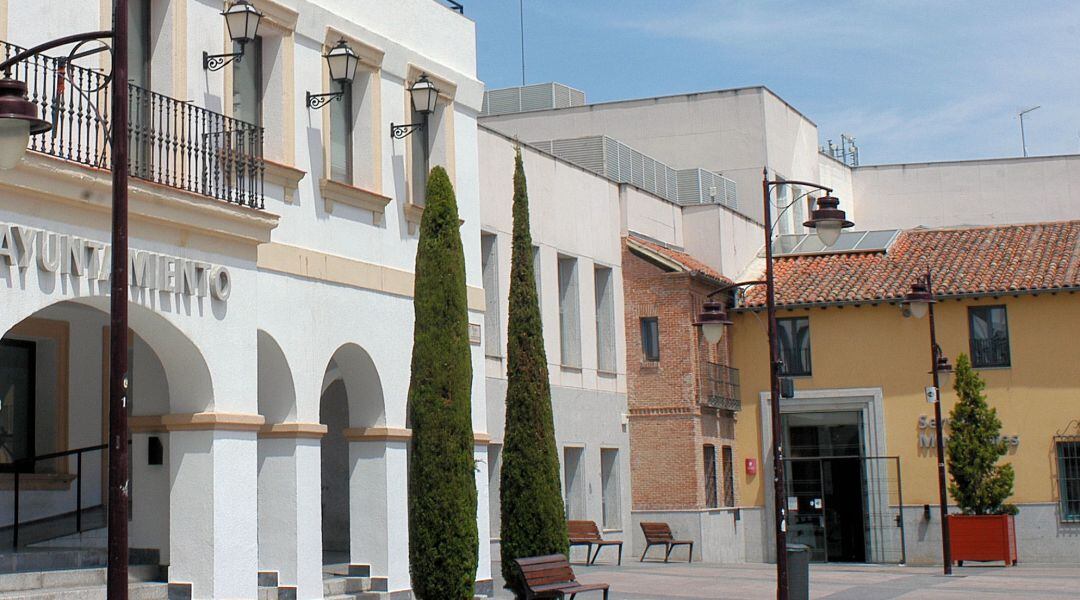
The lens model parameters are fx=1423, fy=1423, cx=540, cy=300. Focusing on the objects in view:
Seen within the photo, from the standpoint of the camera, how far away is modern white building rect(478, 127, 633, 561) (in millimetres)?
27047

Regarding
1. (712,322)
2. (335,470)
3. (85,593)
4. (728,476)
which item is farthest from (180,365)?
(728,476)

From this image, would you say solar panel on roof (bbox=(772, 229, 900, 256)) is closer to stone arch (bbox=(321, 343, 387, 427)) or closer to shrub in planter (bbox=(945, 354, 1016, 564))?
shrub in planter (bbox=(945, 354, 1016, 564))

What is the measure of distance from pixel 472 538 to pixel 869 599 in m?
9.10

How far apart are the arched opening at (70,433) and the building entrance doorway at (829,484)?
22.6 metres

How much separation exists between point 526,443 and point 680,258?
15989mm

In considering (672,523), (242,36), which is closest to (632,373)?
(672,523)

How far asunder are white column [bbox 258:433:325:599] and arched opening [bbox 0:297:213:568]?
1.70 metres

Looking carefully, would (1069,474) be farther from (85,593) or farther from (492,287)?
(85,593)

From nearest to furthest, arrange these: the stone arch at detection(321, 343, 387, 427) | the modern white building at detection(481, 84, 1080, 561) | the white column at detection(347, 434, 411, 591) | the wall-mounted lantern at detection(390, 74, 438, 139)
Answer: the white column at detection(347, 434, 411, 591), the stone arch at detection(321, 343, 387, 427), the wall-mounted lantern at detection(390, 74, 438, 139), the modern white building at detection(481, 84, 1080, 561)

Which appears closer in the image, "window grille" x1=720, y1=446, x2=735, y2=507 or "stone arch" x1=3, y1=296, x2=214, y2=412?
"stone arch" x1=3, y1=296, x2=214, y2=412

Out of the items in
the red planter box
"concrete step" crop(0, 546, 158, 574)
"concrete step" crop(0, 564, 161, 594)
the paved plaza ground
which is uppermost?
"concrete step" crop(0, 546, 158, 574)

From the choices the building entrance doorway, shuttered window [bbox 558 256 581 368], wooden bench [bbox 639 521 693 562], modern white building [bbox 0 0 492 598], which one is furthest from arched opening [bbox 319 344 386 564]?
the building entrance doorway

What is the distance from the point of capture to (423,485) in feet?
57.2

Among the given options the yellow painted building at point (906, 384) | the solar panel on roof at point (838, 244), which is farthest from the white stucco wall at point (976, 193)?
the yellow painted building at point (906, 384)
